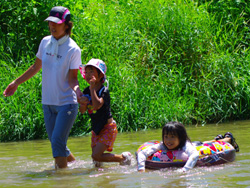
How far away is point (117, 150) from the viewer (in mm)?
7812

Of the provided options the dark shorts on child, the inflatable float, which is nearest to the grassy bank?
the dark shorts on child

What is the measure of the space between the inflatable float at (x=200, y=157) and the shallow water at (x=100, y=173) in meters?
0.09

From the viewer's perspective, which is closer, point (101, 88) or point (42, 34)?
point (101, 88)

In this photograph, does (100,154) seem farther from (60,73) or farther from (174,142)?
(60,73)

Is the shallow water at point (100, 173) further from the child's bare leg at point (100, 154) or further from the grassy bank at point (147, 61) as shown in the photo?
the grassy bank at point (147, 61)

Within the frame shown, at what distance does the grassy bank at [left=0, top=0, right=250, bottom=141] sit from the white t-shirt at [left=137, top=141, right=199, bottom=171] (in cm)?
347

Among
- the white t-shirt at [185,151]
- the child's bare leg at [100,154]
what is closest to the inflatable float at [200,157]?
the white t-shirt at [185,151]

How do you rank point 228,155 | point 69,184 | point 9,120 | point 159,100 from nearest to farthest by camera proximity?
point 69,184
point 228,155
point 9,120
point 159,100

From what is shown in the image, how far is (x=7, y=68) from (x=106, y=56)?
7.27 ft

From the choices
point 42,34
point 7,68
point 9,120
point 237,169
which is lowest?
point 237,169

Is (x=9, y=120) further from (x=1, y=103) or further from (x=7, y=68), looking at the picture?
(x=7, y=68)

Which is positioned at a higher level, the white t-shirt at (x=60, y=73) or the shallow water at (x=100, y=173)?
the white t-shirt at (x=60, y=73)

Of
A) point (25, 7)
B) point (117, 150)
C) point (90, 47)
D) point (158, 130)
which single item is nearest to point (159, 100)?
point (158, 130)

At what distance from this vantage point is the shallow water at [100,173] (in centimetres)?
535
